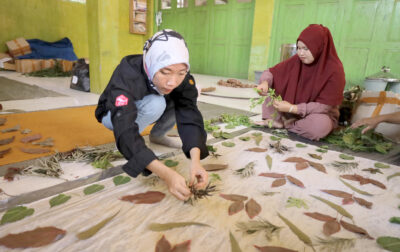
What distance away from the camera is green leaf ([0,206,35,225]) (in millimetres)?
928

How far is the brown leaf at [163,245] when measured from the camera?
0.84 m

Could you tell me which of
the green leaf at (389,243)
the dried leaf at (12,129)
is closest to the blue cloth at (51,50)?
the dried leaf at (12,129)

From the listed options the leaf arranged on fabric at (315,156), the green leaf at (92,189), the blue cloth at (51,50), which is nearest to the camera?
the green leaf at (92,189)

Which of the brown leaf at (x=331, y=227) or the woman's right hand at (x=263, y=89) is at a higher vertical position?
the woman's right hand at (x=263, y=89)

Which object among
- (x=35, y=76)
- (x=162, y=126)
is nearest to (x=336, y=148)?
(x=162, y=126)

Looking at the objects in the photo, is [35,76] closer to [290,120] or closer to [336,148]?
[290,120]

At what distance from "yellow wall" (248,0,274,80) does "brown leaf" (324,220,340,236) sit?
5.68 m

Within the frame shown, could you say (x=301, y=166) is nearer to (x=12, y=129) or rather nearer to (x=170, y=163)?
(x=170, y=163)

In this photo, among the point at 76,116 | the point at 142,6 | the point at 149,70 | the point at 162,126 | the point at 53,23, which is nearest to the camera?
the point at 149,70

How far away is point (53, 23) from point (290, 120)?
7.20 m

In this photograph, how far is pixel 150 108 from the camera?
4.56 feet

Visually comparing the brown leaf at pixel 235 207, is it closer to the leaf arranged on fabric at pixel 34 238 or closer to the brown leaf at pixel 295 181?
the brown leaf at pixel 295 181

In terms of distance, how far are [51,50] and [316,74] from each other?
6579 mm

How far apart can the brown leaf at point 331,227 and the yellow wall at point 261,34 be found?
568 centimetres
